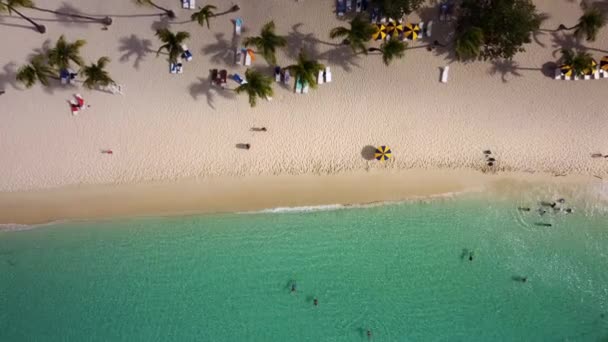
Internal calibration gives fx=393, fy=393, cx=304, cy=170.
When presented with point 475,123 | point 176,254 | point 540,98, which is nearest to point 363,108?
point 475,123

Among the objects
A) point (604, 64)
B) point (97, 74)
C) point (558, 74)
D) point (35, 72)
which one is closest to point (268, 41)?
point (97, 74)

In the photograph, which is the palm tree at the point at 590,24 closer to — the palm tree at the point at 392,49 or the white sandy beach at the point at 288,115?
the white sandy beach at the point at 288,115

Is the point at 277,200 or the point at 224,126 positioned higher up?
the point at 224,126

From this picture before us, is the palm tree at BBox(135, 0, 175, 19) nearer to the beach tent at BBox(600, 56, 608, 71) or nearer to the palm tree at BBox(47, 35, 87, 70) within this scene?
the palm tree at BBox(47, 35, 87, 70)

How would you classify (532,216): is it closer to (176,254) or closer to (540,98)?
(540,98)

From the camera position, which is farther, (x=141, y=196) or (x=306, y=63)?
(x=141, y=196)

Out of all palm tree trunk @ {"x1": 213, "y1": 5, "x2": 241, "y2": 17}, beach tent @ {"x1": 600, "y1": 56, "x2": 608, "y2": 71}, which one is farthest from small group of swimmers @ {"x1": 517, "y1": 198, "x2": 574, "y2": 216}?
palm tree trunk @ {"x1": 213, "y1": 5, "x2": 241, "y2": 17}

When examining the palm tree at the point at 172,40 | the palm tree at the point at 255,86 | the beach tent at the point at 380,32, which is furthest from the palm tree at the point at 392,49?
the palm tree at the point at 172,40

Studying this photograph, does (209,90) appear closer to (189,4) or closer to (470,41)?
(189,4)
